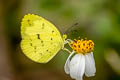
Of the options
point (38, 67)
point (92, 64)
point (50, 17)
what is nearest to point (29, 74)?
point (38, 67)

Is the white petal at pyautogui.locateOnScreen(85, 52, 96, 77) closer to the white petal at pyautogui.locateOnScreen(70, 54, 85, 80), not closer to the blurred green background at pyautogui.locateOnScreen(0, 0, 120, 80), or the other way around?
the white petal at pyautogui.locateOnScreen(70, 54, 85, 80)

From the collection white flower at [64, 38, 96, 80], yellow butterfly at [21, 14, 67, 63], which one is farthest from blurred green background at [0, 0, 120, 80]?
white flower at [64, 38, 96, 80]

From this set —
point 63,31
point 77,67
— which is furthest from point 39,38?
point 63,31

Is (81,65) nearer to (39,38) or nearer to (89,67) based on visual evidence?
(89,67)

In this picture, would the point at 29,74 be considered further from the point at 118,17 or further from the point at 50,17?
the point at 118,17

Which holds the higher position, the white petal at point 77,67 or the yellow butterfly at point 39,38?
the yellow butterfly at point 39,38

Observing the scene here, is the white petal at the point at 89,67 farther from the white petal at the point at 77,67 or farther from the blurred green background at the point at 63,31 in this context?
the blurred green background at the point at 63,31

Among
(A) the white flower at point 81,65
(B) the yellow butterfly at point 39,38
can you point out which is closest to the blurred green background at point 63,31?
(B) the yellow butterfly at point 39,38
